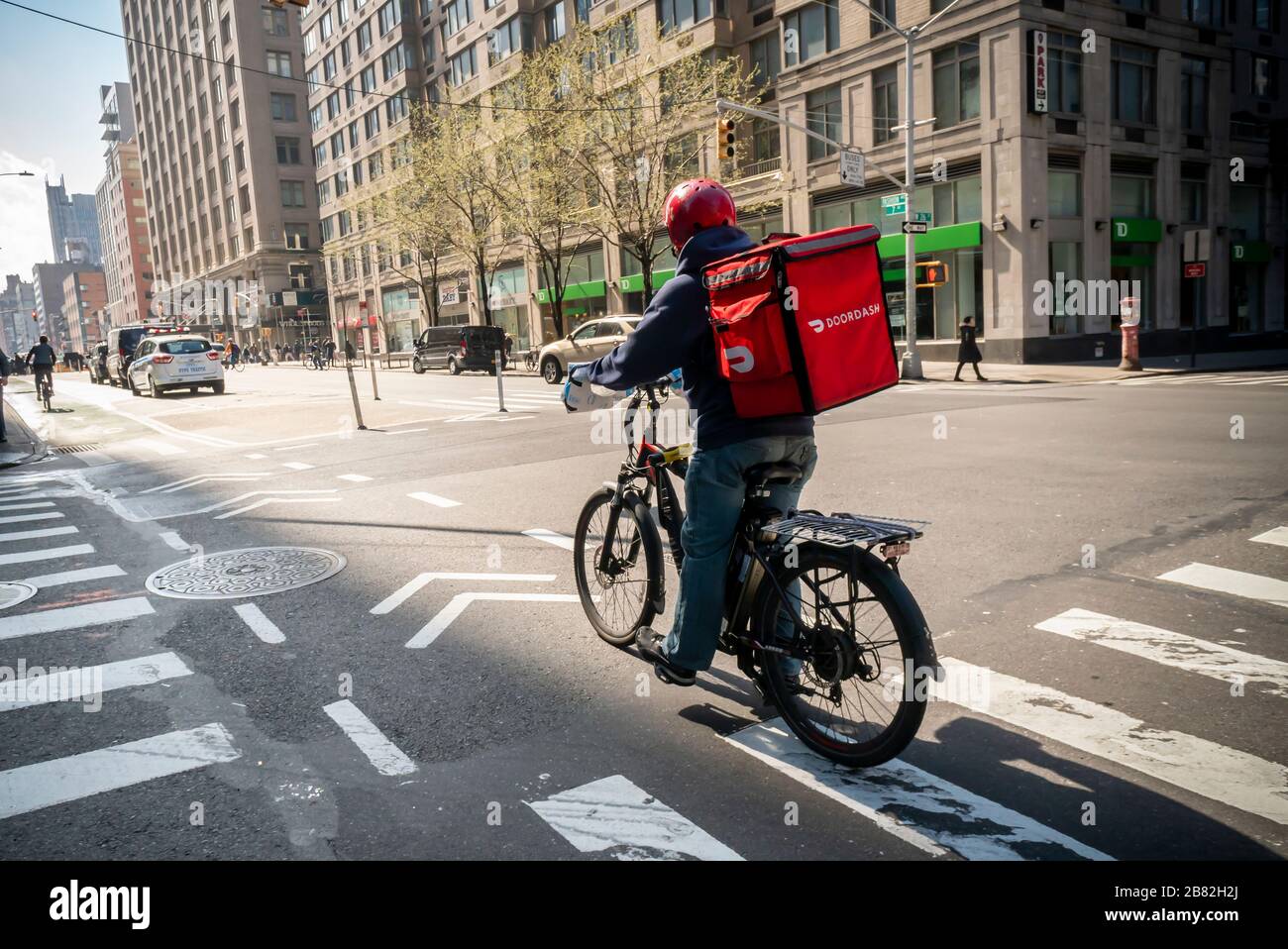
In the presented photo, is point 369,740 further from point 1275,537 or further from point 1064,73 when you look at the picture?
point 1064,73

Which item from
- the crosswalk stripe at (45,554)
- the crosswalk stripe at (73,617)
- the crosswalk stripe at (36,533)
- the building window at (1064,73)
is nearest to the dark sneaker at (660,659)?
the crosswalk stripe at (73,617)

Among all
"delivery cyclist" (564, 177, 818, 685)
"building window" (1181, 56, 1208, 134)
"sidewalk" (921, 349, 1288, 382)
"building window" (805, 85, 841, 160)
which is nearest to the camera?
"delivery cyclist" (564, 177, 818, 685)

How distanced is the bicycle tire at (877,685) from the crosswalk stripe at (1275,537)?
4228 mm

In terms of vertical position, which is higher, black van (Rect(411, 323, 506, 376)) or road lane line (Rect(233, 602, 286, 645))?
black van (Rect(411, 323, 506, 376))

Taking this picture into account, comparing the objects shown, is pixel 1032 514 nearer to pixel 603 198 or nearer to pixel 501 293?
pixel 603 198

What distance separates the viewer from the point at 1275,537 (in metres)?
6.20

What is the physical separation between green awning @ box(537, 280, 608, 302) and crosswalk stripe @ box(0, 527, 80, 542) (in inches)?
1537

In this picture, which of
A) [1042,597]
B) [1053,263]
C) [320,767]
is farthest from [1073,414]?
[1053,263]

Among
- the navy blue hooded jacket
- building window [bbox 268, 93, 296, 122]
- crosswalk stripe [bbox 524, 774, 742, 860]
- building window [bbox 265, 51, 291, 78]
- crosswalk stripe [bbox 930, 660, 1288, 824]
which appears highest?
building window [bbox 265, 51, 291, 78]

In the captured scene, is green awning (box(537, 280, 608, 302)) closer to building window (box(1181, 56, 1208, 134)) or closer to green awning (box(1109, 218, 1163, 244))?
green awning (box(1109, 218, 1163, 244))

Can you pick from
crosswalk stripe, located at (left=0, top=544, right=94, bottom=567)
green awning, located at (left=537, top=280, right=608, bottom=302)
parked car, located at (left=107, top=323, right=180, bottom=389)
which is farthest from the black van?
crosswalk stripe, located at (left=0, top=544, right=94, bottom=567)

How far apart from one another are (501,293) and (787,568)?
179 feet

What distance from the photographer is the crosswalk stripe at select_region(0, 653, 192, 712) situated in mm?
4301

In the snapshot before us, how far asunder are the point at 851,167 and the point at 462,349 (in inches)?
773
